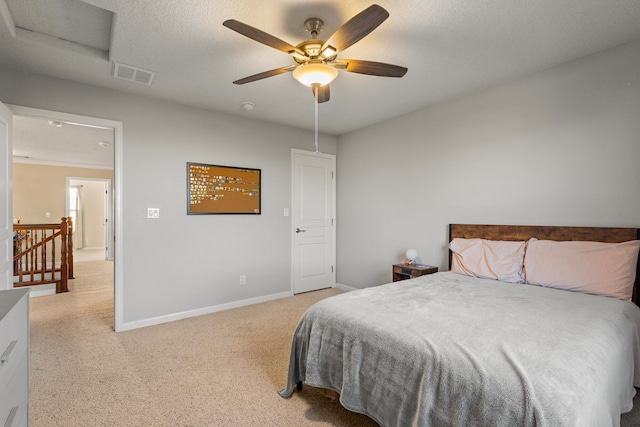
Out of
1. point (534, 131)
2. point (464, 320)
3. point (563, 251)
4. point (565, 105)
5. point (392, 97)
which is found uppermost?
point (392, 97)

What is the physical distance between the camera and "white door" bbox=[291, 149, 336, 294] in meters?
4.37

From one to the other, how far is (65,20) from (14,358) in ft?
7.11

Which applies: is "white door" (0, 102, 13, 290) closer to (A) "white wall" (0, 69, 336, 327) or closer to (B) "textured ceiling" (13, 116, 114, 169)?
(A) "white wall" (0, 69, 336, 327)

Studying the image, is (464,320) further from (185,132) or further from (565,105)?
(185,132)

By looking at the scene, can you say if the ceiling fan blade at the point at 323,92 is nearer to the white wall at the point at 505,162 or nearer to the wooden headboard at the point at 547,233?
the white wall at the point at 505,162

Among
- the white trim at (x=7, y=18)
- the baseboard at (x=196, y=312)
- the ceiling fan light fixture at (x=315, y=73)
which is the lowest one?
the baseboard at (x=196, y=312)

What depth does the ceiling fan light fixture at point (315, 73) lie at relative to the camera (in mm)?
1938

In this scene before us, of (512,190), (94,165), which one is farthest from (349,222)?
(94,165)

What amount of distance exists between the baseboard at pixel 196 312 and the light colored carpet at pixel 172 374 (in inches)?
4.1

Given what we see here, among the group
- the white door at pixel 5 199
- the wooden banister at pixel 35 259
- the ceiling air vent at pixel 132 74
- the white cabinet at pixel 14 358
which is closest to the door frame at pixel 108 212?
the wooden banister at pixel 35 259

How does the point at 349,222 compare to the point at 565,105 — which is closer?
the point at 565,105

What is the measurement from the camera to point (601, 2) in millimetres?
1769

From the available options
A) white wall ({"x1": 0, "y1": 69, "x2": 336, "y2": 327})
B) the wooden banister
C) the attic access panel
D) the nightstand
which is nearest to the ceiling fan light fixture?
the attic access panel

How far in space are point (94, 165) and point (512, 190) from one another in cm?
835
